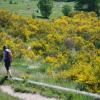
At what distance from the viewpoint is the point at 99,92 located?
20.5 metres

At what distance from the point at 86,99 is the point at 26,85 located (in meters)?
3.92

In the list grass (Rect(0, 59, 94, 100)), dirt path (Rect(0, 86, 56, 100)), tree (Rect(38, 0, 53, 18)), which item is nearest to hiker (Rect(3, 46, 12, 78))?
grass (Rect(0, 59, 94, 100))

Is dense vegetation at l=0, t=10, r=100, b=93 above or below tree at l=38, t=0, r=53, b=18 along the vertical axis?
above

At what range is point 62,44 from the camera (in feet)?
117

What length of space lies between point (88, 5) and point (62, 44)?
111 ft

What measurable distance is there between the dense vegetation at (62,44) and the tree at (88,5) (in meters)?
15.1

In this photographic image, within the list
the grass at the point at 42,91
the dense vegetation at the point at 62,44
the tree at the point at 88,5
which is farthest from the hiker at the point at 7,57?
the tree at the point at 88,5

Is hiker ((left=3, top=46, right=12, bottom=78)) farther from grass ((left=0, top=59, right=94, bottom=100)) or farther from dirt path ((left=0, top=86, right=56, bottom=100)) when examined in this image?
dirt path ((left=0, top=86, right=56, bottom=100))

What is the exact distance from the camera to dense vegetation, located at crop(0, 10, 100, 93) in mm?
23766

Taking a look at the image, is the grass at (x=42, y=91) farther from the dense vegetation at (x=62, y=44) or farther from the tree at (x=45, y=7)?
the tree at (x=45, y=7)

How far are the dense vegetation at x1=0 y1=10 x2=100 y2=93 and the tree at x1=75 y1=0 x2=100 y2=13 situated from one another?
49.7 feet

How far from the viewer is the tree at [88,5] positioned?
66.4m

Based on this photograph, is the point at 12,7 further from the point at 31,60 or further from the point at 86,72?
the point at 86,72

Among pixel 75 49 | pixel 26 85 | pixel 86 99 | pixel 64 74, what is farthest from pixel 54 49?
pixel 86 99
